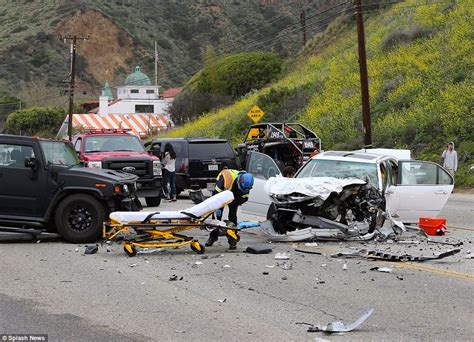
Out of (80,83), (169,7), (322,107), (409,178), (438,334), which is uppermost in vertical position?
(169,7)

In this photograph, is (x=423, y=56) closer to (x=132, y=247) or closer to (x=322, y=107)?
(x=322, y=107)

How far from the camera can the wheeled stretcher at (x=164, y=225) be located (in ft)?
36.2

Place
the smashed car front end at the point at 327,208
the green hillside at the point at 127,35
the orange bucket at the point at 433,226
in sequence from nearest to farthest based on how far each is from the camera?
the smashed car front end at the point at 327,208, the orange bucket at the point at 433,226, the green hillside at the point at 127,35

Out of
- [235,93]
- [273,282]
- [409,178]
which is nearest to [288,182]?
[409,178]

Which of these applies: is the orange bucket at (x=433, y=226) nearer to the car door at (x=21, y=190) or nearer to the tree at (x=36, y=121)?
the car door at (x=21, y=190)

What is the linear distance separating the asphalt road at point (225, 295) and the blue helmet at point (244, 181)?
3.43ft

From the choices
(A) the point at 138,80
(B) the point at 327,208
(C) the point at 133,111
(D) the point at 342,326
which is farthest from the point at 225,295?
(A) the point at 138,80

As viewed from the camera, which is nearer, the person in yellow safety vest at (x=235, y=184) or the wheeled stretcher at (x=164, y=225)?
the wheeled stretcher at (x=164, y=225)

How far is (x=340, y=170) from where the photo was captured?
1348cm

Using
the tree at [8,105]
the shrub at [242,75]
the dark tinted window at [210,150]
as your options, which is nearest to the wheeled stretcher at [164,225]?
the dark tinted window at [210,150]

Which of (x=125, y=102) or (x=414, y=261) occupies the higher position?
(x=125, y=102)

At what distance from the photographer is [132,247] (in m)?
11.0

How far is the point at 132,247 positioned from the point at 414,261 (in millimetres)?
4212

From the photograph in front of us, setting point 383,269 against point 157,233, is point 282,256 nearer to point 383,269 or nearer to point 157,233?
point 383,269
